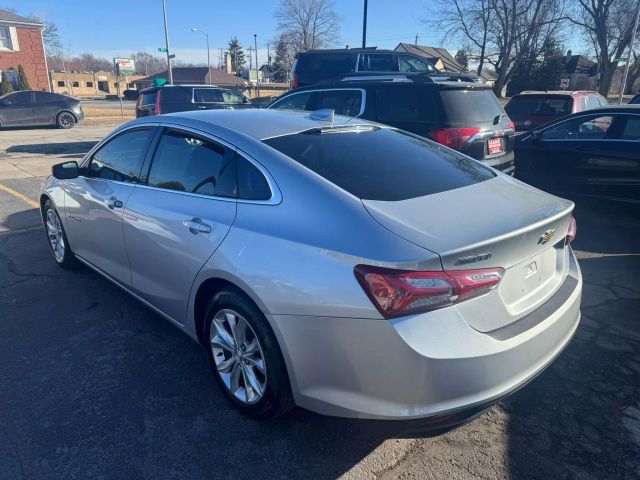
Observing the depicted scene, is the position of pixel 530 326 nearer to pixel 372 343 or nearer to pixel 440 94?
pixel 372 343

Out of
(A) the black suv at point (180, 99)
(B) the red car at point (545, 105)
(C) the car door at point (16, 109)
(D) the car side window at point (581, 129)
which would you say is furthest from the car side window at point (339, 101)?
(C) the car door at point (16, 109)

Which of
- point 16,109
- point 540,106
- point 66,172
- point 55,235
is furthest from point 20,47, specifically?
point 66,172

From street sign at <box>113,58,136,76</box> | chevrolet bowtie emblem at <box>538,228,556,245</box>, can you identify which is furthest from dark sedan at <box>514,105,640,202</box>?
street sign at <box>113,58,136,76</box>

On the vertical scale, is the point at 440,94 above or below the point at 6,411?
above

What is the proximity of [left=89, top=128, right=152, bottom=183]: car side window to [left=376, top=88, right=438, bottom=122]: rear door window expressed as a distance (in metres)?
3.70

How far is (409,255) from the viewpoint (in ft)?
6.32

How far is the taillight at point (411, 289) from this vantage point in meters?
Result: 1.90

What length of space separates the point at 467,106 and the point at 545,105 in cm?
606

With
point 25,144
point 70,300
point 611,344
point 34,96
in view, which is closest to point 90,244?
point 70,300

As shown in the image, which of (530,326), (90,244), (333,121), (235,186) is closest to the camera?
(530,326)

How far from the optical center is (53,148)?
14.1 m

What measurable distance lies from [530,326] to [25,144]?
16.6 m

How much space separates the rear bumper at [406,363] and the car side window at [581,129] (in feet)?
16.7

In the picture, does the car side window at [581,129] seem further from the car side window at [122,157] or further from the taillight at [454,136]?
the car side window at [122,157]
